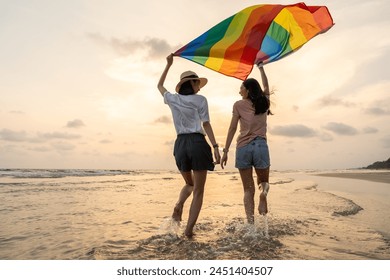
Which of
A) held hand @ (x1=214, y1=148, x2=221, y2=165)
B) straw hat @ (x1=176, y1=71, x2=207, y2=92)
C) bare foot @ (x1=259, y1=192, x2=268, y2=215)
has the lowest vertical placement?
bare foot @ (x1=259, y1=192, x2=268, y2=215)

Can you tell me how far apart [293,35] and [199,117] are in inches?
110

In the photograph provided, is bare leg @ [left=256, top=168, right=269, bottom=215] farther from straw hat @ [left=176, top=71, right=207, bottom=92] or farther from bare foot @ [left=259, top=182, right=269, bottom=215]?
straw hat @ [left=176, top=71, right=207, bottom=92]

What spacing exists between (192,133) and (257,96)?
1196 mm

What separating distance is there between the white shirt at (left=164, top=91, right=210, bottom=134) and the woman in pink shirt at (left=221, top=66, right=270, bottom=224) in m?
0.72

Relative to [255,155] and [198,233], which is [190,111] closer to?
[255,155]

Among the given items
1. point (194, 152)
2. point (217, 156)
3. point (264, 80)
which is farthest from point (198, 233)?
point (264, 80)

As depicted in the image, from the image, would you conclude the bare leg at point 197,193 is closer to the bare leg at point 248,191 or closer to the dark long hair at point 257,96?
the bare leg at point 248,191

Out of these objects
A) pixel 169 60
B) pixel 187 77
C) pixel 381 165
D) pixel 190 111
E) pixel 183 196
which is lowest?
pixel 183 196

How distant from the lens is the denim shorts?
524cm

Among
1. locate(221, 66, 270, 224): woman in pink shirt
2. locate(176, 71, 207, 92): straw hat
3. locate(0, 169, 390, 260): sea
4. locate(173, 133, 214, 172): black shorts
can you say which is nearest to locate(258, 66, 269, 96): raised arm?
locate(221, 66, 270, 224): woman in pink shirt

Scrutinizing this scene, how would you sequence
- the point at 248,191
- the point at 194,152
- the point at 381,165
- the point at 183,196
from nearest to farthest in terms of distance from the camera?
the point at 194,152
the point at 183,196
the point at 248,191
the point at 381,165

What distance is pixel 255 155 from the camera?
5.25 metres

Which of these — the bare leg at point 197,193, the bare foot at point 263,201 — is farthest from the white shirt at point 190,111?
the bare foot at point 263,201
